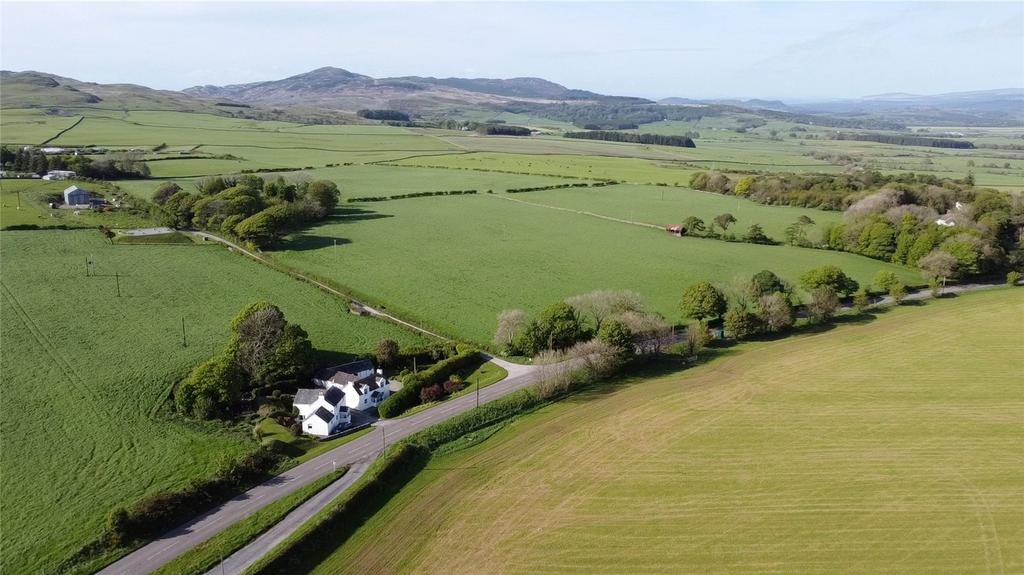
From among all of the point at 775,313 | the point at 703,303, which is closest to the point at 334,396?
the point at 703,303

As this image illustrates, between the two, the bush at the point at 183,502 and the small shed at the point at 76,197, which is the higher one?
the small shed at the point at 76,197

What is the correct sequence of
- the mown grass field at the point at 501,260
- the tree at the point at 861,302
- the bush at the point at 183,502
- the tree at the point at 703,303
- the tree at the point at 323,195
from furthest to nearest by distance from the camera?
the tree at the point at 323,195 < the tree at the point at 861,302 < the mown grass field at the point at 501,260 < the tree at the point at 703,303 < the bush at the point at 183,502

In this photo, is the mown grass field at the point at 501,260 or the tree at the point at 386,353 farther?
the mown grass field at the point at 501,260

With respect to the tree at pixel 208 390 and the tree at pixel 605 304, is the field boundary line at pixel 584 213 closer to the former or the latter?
the tree at pixel 605 304

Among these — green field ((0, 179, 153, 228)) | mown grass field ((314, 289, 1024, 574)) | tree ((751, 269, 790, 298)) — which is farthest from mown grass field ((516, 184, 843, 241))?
green field ((0, 179, 153, 228))

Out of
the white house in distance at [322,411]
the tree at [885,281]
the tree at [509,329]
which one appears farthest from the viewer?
the tree at [885,281]

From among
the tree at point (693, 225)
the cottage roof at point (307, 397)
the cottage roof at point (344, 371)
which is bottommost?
the cottage roof at point (307, 397)

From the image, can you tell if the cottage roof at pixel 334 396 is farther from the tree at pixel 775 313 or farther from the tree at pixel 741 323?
the tree at pixel 775 313

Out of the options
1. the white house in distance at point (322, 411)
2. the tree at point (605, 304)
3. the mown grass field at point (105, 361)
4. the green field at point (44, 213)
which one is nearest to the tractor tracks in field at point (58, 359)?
the mown grass field at point (105, 361)
